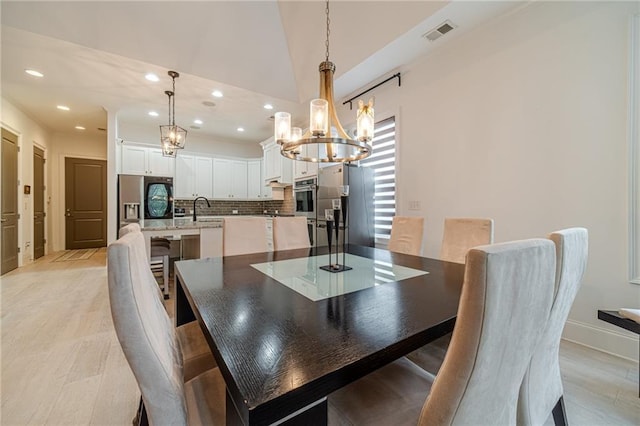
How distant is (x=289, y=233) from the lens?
2682 millimetres

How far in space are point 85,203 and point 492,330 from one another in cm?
864

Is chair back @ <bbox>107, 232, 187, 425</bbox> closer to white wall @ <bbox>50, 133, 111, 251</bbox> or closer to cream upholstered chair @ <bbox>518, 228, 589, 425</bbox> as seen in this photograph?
cream upholstered chair @ <bbox>518, 228, 589, 425</bbox>

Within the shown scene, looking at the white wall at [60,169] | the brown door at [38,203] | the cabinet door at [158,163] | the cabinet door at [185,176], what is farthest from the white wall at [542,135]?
the white wall at [60,169]

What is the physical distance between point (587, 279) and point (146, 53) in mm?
4913

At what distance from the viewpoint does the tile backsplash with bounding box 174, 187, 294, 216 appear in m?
6.11

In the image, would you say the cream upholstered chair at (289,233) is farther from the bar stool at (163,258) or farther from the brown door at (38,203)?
the brown door at (38,203)

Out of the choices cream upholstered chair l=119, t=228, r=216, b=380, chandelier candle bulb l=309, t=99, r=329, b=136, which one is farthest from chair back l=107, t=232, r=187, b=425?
chandelier candle bulb l=309, t=99, r=329, b=136

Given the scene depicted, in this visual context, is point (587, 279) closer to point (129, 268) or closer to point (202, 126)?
point (129, 268)

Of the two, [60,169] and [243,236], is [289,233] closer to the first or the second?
[243,236]

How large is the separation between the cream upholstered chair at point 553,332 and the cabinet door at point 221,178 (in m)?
6.20

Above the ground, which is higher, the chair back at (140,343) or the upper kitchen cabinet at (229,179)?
the upper kitchen cabinet at (229,179)

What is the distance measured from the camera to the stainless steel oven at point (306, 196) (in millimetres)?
4363

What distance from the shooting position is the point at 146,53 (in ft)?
10.2

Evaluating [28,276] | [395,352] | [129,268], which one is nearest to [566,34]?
[395,352]
